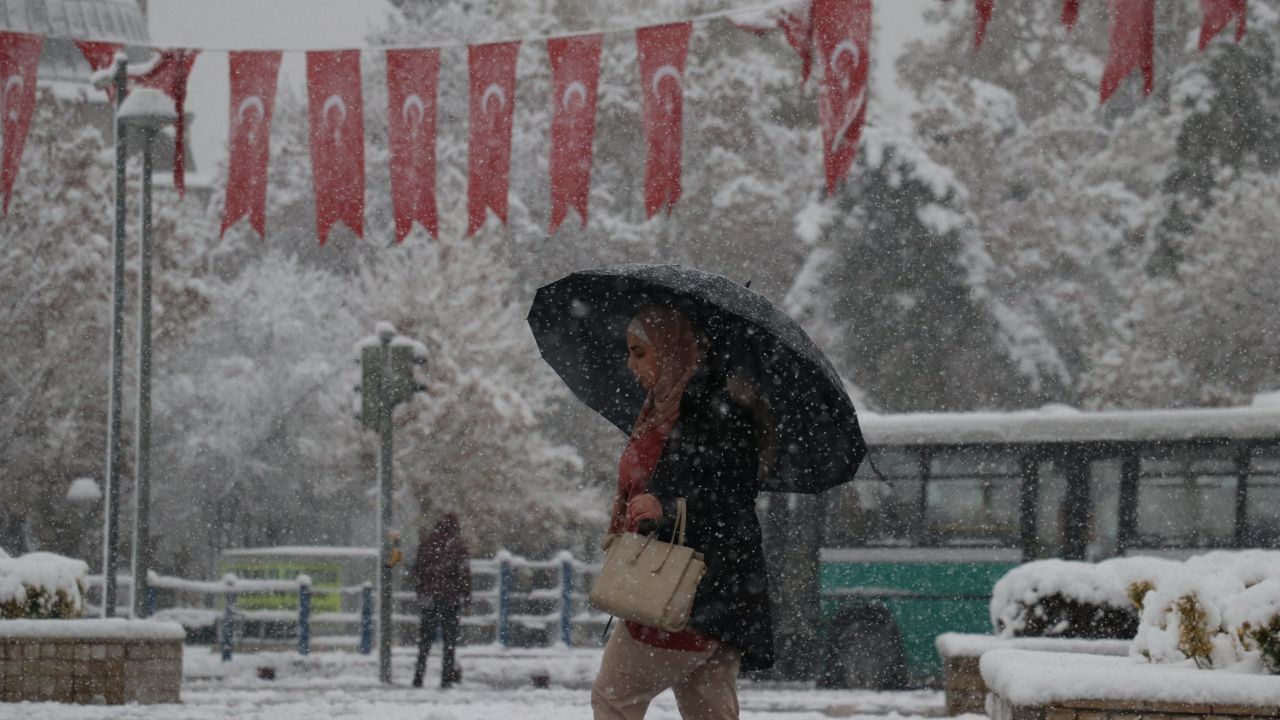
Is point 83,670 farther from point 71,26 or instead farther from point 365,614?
point 71,26

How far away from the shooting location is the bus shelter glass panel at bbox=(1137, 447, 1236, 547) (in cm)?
1986

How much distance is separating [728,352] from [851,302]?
124 feet

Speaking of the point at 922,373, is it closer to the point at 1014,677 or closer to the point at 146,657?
the point at 146,657

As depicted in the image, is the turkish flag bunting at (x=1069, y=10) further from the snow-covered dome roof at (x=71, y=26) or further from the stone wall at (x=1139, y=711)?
the snow-covered dome roof at (x=71, y=26)

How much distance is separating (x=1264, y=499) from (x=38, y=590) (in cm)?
1200

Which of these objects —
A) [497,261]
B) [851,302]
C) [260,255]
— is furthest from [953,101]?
[260,255]

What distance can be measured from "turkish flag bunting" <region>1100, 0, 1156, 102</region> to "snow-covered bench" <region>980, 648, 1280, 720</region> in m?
5.62

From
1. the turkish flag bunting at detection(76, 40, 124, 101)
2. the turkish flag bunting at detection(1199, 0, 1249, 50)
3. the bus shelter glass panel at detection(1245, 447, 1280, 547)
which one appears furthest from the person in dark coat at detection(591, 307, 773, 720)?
the bus shelter glass panel at detection(1245, 447, 1280, 547)

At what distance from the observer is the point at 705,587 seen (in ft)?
18.8

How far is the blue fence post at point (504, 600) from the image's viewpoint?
27.3 m

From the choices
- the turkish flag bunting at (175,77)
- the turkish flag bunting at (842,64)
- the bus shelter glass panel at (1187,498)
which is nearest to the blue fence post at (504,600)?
the bus shelter glass panel at (1187,498)

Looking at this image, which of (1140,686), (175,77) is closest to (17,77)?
(175,77)

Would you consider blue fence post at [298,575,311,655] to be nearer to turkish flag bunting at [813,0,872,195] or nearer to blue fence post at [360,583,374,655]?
blue fence post at [360,583,374,655]

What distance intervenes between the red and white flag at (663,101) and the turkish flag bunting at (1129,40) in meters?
3.67
